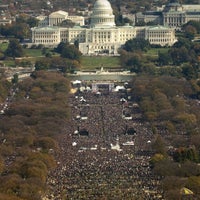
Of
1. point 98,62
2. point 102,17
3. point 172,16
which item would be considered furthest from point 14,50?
point 172,16

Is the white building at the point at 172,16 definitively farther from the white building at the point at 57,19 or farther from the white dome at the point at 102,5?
the white dome at the point at 102,5

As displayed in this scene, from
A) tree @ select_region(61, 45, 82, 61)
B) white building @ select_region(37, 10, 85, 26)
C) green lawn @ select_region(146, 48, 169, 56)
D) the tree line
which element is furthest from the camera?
white building @ select_region(37, 10, 85, 26)

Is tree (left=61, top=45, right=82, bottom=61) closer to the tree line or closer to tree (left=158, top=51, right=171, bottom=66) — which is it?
tree (left=158, top=51, right=171, bottom=66)

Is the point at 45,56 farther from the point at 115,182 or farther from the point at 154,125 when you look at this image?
the point at 115,182

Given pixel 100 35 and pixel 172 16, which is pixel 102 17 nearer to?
pixel 100 35

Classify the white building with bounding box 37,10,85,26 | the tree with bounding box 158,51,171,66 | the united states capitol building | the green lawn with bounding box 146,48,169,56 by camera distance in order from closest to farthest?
the tree with bounding box 158,51,171,66
the green lawn with bounding box 146,48,169,56
the united states capitol building
the white building with bounding box 37,10,85,26

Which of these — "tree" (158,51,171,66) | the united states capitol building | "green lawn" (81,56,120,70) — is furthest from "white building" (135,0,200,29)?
"tree" (158,51,171,66)

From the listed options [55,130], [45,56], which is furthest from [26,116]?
[45,56]

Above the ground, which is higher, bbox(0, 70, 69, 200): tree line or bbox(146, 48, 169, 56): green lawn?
bbox(0, 70, 69, 200): tree line
